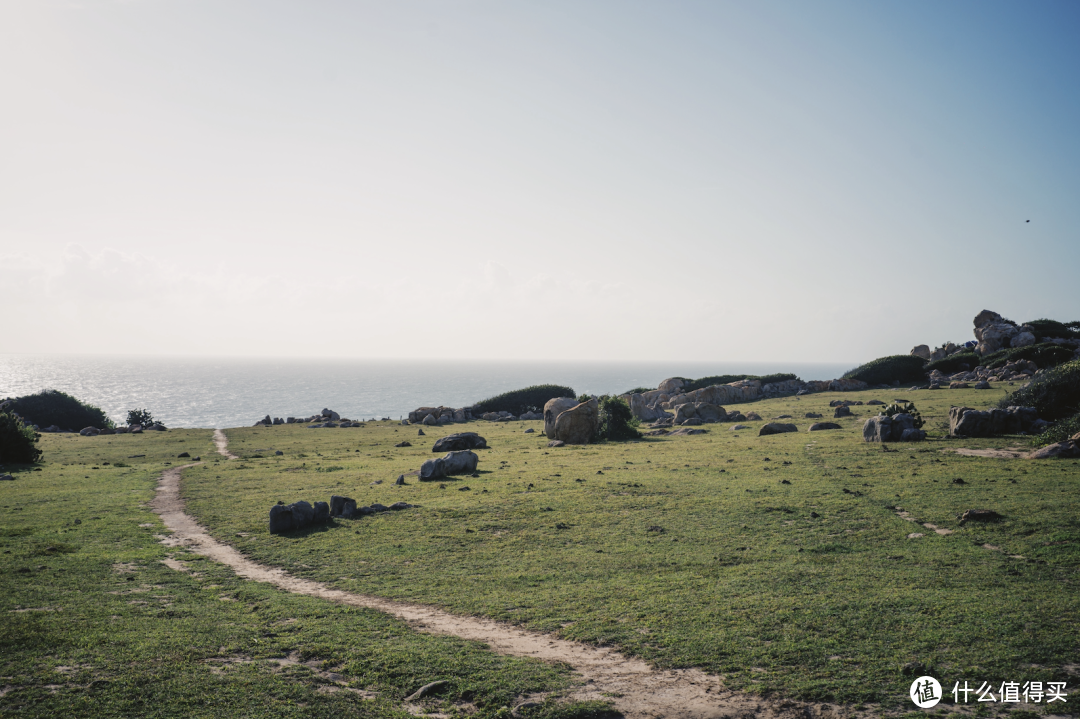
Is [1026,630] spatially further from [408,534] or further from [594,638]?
[408,534]

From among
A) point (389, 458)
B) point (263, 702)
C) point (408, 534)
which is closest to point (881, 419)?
point (408, 534)

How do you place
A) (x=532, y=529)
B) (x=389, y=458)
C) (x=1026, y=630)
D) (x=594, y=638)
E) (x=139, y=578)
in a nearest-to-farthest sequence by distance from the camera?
(x=1026, y=630) < (x=594, y=638) < (x=139, y=578) < (x=532, y=529) < (x=389, y=458)

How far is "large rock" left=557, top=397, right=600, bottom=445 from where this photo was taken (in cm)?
4125

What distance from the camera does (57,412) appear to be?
211 ft

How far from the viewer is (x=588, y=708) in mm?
8164

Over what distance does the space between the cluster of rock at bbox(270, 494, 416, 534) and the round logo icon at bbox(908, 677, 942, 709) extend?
16674mm

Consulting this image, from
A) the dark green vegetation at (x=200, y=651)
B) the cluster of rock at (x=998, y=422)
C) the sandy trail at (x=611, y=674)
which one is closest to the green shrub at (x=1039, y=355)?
the cluster of rock at (x=998, y=422)

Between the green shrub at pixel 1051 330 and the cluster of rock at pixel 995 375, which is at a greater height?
the green shrub at pixel 1051 330

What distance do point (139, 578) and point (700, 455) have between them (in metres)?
24.5

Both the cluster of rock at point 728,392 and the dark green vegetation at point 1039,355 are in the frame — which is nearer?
the dark green vegetation at point 1039,355

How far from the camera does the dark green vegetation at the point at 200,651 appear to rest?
8406 mm

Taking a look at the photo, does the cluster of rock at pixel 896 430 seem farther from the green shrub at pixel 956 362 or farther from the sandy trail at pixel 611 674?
the green shrub at pixel 956 362

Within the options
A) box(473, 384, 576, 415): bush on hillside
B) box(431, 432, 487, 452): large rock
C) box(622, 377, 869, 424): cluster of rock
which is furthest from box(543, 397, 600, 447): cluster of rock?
box(473, 384, 576, 415): bush on hillside

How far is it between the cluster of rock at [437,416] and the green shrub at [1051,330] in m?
66.7
